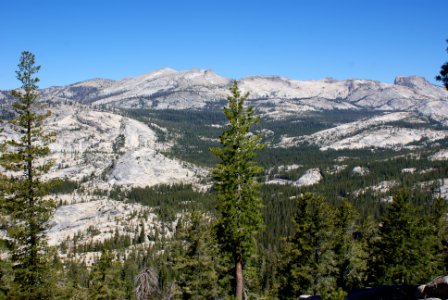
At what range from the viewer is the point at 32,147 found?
107 ft

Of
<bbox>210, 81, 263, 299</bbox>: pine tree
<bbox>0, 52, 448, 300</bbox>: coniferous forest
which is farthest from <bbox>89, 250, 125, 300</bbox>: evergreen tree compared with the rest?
<bbox>210, 81, 263, 299</bbox>: pine tree

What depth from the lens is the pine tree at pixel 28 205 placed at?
31188 mm

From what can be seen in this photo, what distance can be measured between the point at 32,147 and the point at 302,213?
29.9 m

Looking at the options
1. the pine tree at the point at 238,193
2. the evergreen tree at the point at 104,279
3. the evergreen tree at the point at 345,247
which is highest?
the pine tree at the point at 238,193

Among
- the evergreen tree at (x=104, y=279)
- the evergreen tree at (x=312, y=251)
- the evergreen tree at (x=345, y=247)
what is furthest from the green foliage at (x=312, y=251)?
the evergreen tree at (x=104, y=279)

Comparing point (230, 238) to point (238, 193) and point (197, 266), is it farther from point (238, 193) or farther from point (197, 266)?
point (197, 266)

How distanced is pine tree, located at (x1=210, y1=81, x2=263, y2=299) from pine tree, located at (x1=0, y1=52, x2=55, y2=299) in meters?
14.6

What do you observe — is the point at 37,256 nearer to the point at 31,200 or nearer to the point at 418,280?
the point at 31,200

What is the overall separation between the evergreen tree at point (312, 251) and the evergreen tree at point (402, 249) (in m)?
7.38

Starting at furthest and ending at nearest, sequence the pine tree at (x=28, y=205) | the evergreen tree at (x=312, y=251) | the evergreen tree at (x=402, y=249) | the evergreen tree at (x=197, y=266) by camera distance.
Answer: the evergreen tree at (x=402, y=249) < the evergreen tree at (x=197, y=266) < the evergreen tree at (x=312, y=251) < the pine tree at (x=28, y=205)

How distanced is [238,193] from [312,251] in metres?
15.1

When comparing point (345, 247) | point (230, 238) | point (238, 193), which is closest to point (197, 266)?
point (230, 238)

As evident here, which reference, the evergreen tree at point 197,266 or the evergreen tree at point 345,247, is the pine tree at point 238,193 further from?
the evergreen tree at point 345,247

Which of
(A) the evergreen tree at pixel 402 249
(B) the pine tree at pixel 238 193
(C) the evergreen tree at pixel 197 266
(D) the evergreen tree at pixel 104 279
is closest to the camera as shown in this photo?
(B) the pine tree at pixel 238 193
